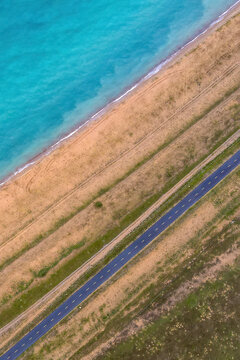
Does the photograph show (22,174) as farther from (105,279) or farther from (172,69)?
(172,69)

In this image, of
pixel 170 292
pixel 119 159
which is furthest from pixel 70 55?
pixel 170 292

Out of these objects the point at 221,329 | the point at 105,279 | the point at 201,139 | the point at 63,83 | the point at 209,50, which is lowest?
the point at 221,329

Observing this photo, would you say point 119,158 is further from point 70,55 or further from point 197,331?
point 197,331

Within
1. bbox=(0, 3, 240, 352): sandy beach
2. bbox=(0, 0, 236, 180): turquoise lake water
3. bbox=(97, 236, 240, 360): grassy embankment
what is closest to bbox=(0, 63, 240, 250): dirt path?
bbox=(0, 3, 240, 352): sandy beach

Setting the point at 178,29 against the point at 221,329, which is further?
the point at 178,29

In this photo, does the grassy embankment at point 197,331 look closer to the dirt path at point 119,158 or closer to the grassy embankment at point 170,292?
the grassy embankment at point 170,292

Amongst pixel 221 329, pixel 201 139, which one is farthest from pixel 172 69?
pixel 221 329
